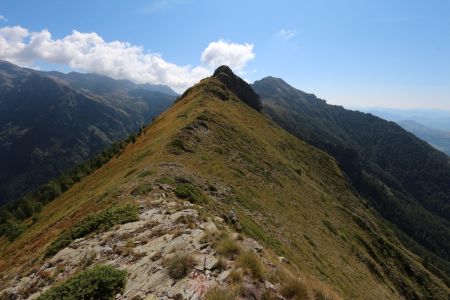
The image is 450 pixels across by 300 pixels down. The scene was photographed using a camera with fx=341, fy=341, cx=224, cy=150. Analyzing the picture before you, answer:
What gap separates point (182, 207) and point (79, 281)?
32.8 ft

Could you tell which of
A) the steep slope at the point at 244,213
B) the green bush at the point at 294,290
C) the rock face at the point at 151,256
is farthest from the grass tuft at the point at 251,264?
the green bush at the point at 294,290

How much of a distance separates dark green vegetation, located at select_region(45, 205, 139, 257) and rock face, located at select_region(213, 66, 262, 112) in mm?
97592

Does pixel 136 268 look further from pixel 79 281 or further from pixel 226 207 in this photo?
pixel 226 207

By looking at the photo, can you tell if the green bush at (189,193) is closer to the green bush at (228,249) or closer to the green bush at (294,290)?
the green bush at (228,249)

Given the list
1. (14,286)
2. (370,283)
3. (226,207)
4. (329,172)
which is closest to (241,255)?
(14,286)

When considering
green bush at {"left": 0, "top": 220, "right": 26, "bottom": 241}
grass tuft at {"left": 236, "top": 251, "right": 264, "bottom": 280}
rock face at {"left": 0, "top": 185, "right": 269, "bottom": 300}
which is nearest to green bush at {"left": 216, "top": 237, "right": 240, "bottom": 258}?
rock face at {"left": 0, "top": 185, "right": 269, "bottom": 300}

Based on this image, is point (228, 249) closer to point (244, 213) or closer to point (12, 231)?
point (244, 213)

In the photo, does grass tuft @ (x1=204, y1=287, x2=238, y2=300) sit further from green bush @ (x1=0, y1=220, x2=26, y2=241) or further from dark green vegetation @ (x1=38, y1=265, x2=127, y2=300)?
green bush @ (x1=0, y1=220, x2=26, y2=241)

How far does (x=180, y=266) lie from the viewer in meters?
12.8

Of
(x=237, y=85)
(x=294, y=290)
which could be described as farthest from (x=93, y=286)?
(x=237, y=85)

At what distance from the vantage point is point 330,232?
49531 millimetres

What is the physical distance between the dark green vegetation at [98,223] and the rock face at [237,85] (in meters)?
97.6

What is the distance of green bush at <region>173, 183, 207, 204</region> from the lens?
87.5 ft

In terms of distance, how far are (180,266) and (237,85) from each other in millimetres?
112771
